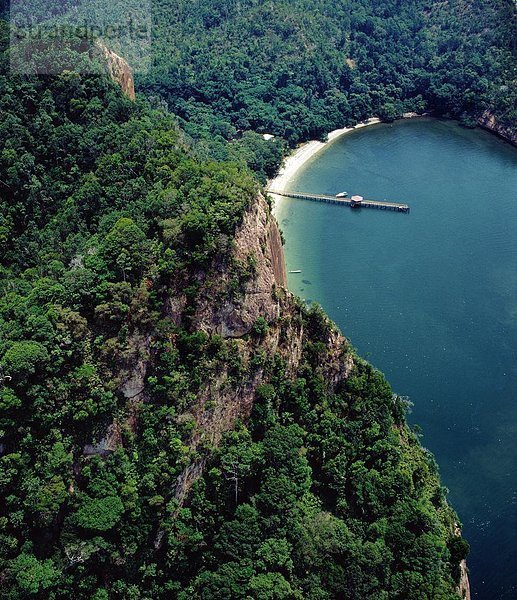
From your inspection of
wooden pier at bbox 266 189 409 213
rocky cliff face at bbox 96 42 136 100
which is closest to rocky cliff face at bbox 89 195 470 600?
rocky cliff face at bbox 96 42 136 100

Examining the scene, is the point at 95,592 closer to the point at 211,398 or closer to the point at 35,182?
the point at 211,398

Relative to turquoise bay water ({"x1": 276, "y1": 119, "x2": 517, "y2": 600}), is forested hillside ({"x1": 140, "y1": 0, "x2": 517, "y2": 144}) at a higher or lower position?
higher

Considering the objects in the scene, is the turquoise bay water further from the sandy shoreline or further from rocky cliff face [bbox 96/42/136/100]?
rocky cliff face [bbox 96/42/136/100]

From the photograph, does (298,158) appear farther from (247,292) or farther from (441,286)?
(247,292)

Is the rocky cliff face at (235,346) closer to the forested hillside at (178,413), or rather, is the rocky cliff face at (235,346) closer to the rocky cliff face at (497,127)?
the forested hillside at (178,413)

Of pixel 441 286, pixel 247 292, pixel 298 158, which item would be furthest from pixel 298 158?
pixel 247 292

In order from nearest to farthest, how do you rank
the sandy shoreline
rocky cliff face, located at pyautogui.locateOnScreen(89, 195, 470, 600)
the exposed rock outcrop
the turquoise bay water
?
rocky cliff face, located at pyautogui.locateOnScreen(89, 195, 470, 600) → the exposed rock outcrop → the turquoise bay water → the sandy shoreline

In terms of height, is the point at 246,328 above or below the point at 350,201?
above
